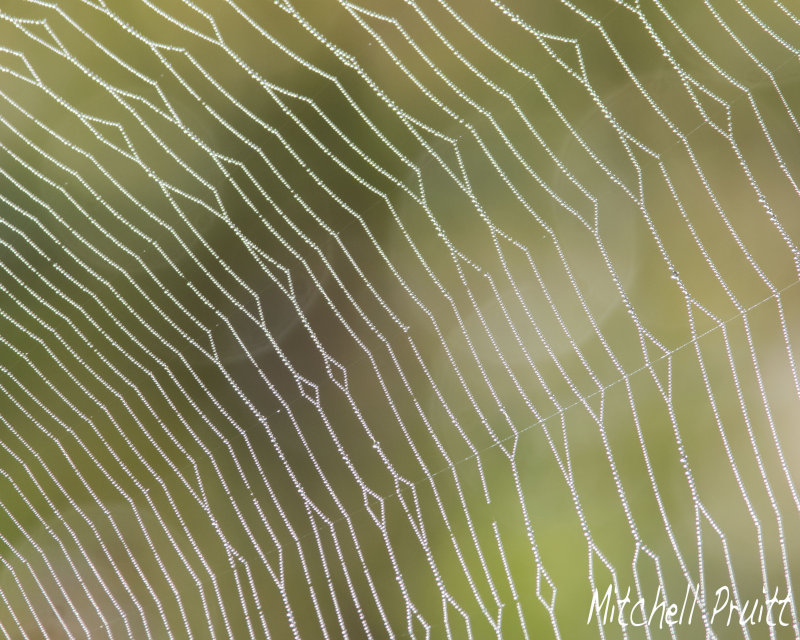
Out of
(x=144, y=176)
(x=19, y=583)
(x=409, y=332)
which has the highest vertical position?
(x=144, y=176)

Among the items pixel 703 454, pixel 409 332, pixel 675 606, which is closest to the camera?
pixel 675 606

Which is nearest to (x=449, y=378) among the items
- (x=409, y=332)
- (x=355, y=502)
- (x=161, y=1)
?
(x=409, y=332)

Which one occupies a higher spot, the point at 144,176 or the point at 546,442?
the point at 144,176

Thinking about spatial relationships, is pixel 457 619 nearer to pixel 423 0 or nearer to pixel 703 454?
pixel 703 454

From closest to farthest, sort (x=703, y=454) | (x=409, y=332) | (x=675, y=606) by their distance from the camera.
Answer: (x=675, y=606) → (x=703, y=454) → (x=409, y=332)

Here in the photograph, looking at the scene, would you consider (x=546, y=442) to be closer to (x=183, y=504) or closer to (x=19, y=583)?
(x=183, y=504)

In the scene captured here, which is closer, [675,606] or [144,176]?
[675,606]
